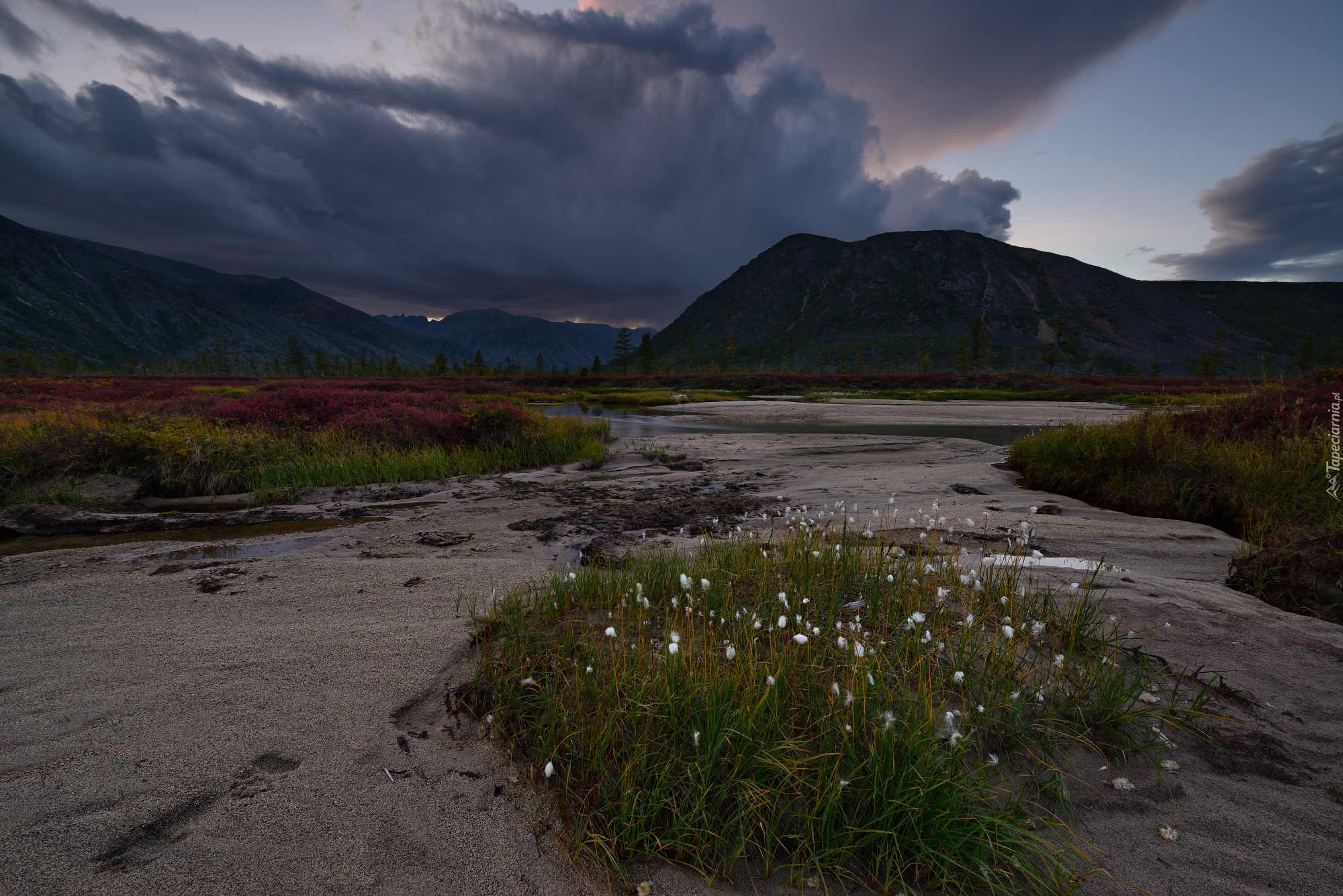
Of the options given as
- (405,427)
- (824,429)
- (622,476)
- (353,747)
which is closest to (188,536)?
(405,427)

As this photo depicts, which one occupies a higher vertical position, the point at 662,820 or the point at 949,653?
the point at 949,653

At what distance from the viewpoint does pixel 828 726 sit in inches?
119

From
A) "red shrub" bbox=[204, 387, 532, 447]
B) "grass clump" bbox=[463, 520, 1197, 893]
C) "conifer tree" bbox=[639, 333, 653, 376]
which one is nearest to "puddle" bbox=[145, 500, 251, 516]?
"red shrub" bbox=[204, 387, 532, 447]

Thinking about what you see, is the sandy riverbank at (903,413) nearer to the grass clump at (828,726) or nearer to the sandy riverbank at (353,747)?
the sandy riverbank at (353,747)

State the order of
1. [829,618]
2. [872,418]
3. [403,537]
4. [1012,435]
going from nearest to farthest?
[829,618], [403,537], [1012,435], [872,418]

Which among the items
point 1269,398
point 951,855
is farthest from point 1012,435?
point 951,855

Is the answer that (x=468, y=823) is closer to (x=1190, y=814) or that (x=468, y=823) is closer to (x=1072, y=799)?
(x=1072, y=799)

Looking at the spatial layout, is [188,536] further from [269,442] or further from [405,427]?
[405,427]

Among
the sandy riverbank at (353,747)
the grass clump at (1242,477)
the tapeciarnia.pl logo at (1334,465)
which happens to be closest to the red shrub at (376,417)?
the sandy riverbank at (353,747)

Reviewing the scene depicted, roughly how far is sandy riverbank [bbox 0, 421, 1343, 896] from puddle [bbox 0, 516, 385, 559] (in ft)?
5.37

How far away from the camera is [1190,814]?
104 inches

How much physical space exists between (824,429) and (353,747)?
26104 mm

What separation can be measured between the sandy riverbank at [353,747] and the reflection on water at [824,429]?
17283 mm

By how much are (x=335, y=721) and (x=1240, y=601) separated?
7.66 metres
